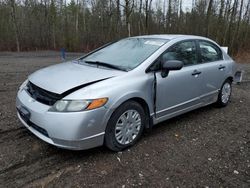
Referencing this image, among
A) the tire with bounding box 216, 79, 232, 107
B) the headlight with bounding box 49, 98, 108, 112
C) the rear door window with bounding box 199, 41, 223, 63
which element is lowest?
the tire with bounding box 216, 79, 232, 107

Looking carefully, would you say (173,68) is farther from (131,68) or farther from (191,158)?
(191,158)

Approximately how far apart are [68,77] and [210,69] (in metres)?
2.69

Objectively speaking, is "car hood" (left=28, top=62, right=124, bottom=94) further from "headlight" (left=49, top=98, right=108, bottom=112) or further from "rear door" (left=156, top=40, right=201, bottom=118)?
"rear door" (left=156, top=40, right=201, bottom=118)

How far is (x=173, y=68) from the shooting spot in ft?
10.4

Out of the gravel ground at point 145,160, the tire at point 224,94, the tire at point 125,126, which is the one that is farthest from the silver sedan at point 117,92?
the tire at point 224,94

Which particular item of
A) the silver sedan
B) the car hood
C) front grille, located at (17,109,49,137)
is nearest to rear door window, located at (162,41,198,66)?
the silver sedan

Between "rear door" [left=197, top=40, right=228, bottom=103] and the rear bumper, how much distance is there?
2.29 m

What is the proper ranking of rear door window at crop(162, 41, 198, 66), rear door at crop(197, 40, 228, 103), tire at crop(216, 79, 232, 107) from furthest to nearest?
tire at crop(216, 79, 232, 107)
rear door at crop(197, 40, 228, 103)
rear door window at crop(162, 41, 198, 66)

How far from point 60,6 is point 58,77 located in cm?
3246

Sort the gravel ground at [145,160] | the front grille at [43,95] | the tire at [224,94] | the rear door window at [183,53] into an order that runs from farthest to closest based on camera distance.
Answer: the tire at [224,94]
the rear door window at [183,53]
the front grille at [43,95]
the gravel ground at [145,160]

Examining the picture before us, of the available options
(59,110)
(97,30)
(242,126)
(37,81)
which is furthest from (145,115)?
(97,30)

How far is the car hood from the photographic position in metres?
2.67

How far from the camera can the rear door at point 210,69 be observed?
4062mm

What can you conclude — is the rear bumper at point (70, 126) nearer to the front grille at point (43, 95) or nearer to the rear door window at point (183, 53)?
the front grille at point (43, 95)
